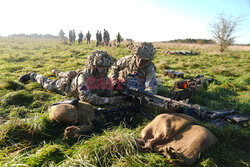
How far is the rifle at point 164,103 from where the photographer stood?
2.82m

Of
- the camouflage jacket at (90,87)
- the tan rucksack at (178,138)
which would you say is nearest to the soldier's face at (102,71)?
Answer: the camouflage jacket at (90,87)

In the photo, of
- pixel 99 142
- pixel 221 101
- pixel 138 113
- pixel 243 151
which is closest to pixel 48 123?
pixel 99 142

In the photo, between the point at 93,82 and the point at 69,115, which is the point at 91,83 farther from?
the point at 69,115

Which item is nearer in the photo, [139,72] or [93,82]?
[93,82]

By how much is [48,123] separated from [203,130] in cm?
270

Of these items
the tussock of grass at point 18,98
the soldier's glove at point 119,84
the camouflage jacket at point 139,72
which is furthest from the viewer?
the soldier's glove at point 119,84

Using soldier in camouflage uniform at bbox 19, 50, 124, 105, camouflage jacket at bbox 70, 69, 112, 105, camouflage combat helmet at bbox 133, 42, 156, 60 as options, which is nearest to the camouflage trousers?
soldier in camouflage uniform at bbox 19, 50, 124, 105

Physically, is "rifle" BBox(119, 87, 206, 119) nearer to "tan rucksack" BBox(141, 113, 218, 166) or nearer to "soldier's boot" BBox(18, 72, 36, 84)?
"tan rucksack" BBox(141, 113, 218, 166)

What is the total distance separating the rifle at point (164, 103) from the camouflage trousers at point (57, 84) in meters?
1.71

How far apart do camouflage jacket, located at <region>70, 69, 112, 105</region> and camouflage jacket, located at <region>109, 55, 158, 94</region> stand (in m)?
0.80

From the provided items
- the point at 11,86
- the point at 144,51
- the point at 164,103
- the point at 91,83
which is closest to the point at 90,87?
the point at 91,83

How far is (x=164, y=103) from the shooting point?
3041mm

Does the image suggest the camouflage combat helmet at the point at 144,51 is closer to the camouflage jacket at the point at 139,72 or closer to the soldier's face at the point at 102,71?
the camouflage jacket at the point at 139,72

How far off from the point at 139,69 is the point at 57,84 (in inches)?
104
